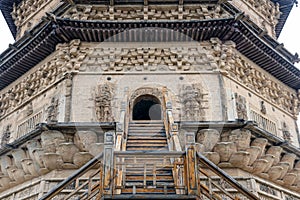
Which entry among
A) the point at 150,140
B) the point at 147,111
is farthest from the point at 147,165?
the point at 147,111

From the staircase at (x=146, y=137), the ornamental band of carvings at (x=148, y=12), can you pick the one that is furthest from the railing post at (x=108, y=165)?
the ornamental band of carvings at (x=148, y=12)

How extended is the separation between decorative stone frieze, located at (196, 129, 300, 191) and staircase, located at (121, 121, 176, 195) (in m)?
0.96

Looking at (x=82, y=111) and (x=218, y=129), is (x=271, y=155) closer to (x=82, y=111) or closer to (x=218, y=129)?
(x=218, y=129)

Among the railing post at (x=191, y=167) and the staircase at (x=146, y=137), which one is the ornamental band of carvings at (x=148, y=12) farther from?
the railing post at (x=191, y=167)

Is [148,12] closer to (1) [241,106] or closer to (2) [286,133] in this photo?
(1) [241,106]

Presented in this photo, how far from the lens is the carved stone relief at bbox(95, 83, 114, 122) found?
25.9 ft

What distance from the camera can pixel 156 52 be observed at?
8.68 m

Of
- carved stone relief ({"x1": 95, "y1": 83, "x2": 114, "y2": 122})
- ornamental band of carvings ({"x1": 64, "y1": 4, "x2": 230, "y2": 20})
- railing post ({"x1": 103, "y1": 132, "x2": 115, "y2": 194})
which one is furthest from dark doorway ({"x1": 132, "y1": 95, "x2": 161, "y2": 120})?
railing post ({"x1": 103, "y1": 132, "x2": 115, "y2": 194})

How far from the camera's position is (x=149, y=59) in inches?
340

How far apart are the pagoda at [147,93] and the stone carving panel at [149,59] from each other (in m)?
0.02

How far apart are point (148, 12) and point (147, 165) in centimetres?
520

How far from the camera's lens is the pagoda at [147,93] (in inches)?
265

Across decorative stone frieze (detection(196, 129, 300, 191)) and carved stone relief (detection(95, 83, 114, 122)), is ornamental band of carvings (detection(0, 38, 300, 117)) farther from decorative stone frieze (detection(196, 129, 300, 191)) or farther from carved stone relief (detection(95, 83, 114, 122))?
decorative stone frieze (detection(196, 129, 300, 191))

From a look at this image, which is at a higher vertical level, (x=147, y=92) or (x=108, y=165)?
(x=147, y=92)
